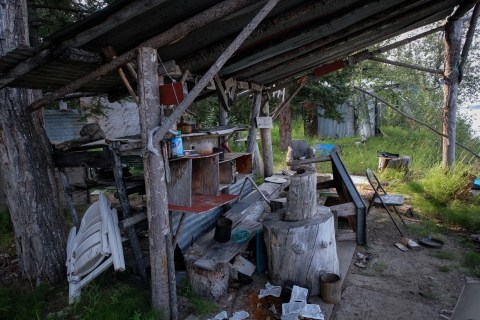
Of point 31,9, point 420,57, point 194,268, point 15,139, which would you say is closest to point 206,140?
point 194,268

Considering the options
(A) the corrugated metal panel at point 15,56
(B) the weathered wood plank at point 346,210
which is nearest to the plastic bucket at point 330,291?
(B) the weathered wood plank at point 346,210

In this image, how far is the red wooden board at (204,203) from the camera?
11.1ft

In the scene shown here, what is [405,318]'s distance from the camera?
3.42 m

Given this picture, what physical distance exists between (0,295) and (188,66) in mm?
3767

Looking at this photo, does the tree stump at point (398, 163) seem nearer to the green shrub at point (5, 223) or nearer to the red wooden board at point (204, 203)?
the red wooden board at point (204, 203)

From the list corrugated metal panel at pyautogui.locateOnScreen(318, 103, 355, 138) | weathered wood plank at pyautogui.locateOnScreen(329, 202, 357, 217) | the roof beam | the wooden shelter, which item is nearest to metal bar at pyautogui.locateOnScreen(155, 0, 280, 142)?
the wooden shelter

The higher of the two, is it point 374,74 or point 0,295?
Result: point 374,74

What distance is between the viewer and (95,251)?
3.47 metres

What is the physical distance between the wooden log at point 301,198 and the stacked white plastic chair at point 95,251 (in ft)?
6.90

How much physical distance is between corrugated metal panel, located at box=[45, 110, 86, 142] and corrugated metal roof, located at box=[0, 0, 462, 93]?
243 inches

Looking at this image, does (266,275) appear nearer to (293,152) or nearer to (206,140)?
(206,140)

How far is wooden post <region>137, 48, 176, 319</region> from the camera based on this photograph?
301 centimetres

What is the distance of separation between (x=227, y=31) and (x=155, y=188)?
1936 millimetres

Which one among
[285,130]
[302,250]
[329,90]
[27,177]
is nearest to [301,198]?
[302,250]
